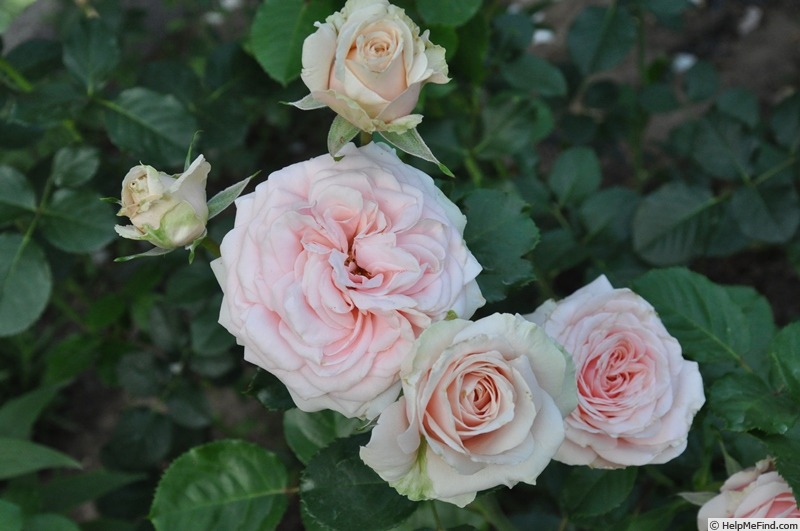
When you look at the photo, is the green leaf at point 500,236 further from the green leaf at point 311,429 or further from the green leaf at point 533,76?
the green leaf at point 533,76

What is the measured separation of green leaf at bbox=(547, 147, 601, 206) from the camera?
4.14 feet

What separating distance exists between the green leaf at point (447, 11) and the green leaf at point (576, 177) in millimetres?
428

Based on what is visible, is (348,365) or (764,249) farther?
(764,249)

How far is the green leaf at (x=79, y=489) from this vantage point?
1225 millimetres

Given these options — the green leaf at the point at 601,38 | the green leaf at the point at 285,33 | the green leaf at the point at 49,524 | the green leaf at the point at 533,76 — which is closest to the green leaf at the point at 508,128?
the green leaf at the point at 533,76

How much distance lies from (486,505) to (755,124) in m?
0.92

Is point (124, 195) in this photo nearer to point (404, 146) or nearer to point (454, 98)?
point (404, 146)

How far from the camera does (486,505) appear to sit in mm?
828

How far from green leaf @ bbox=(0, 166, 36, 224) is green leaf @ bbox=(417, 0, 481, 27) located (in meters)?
0.59

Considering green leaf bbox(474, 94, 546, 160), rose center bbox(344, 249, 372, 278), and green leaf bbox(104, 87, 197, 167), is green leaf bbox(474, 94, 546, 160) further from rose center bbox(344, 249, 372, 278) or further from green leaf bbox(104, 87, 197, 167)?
rose center bbox(344, 249, 372, 278)

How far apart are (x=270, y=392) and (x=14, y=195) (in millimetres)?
567

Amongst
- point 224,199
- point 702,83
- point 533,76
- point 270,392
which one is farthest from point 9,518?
point 702,83

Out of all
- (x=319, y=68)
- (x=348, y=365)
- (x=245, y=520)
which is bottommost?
(x=245, y=520)

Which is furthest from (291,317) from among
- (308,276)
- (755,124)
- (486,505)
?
(755,124)
